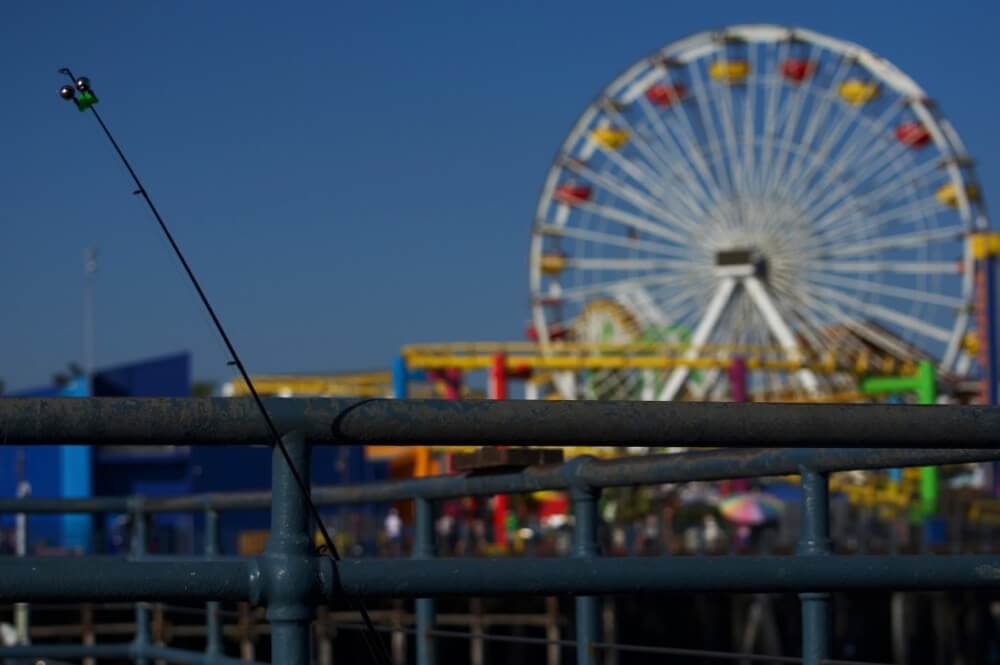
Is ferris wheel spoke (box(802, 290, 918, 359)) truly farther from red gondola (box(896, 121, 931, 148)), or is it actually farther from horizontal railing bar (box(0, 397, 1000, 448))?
horizontal railing bar (box(0, 397, 1000, 448))

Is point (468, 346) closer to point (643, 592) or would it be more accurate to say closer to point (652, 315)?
point (652, 315)

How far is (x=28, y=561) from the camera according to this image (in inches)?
80.9

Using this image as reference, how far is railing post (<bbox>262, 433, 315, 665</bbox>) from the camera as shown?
82.5 inches

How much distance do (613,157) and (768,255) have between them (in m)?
6.24

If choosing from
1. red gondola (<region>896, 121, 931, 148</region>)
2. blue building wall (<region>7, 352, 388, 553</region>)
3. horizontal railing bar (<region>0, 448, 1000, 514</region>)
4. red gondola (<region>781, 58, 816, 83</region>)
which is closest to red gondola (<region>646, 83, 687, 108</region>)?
red gondola (<region>781, 58, 816, 83</region>)

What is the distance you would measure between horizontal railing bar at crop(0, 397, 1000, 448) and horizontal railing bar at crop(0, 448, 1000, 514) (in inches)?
7.9

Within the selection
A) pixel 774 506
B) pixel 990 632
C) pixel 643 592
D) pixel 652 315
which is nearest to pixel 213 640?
pixel 643 592

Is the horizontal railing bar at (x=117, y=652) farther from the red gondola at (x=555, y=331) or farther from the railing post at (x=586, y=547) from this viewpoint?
the red gondola at (x=555, y=331)

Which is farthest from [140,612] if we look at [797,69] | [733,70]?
[733,70]

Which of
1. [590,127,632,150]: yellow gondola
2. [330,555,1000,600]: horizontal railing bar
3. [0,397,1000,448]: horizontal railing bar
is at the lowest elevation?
[330,555,1000,600]: horizontal railing bar

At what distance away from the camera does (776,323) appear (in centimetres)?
4781

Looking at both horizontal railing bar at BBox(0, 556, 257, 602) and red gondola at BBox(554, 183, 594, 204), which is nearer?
Result: horizontal railing bar at BBox(0, 556, 257, 602)

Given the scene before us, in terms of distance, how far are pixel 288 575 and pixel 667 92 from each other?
49504 mm

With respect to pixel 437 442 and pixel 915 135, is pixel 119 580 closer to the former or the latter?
pixel 437 442
